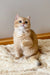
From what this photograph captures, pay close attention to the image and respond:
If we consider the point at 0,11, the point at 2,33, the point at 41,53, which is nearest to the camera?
the point at 41,53

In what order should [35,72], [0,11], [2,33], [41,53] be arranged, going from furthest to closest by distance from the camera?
[2,33] → [0,11] → [41,53] → [35,72]

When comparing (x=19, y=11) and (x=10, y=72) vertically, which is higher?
(x=19, y=11)

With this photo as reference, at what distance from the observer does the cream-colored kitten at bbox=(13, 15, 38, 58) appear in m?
1.14

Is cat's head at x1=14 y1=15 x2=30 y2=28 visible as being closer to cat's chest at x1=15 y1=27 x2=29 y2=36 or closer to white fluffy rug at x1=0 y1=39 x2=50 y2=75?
cat's chest at x1=15 y1=27 x2=29 y2=36

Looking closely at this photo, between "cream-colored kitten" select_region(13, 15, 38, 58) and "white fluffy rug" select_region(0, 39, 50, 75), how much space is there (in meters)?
0.06

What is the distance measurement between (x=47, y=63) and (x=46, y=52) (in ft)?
0.54

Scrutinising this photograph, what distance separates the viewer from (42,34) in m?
1.67

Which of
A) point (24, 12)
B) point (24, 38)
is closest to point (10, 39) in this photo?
point (24, 12)

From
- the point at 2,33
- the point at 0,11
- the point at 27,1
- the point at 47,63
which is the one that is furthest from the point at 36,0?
the point at 47,63

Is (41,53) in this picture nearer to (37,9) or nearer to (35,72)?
(35,72)

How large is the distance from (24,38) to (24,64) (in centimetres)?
21

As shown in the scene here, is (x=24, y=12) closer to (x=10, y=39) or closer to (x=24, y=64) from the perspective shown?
(x=10, y=39)

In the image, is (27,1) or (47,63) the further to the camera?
(27,1)

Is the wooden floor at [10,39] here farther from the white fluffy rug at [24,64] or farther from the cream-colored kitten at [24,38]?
the cream-colored kitten at [24,38]
